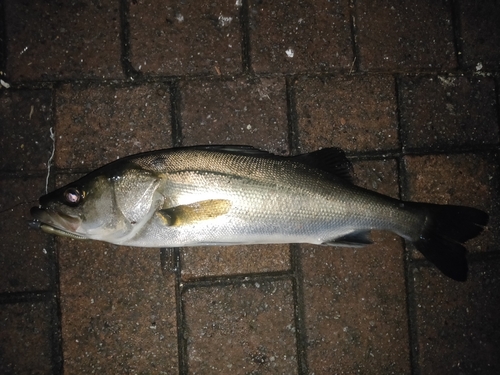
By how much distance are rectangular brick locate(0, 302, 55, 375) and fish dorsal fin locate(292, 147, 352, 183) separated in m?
2.22

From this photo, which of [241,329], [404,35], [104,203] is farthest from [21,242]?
[404,35]

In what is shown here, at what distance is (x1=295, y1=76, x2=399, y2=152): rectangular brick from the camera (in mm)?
3238

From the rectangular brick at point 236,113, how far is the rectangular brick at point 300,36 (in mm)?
190

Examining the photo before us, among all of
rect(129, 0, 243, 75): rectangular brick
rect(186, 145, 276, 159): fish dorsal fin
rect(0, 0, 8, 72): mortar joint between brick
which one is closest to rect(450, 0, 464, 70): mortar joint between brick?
rect(129, 0, 243, 75): rectangular brick

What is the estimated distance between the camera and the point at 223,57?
321 centimetres

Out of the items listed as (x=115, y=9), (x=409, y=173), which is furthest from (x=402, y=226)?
(x=115, y=9)

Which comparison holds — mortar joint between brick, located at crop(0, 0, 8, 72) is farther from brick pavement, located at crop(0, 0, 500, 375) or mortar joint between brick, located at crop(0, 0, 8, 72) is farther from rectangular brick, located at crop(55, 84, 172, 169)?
rectangular brick, located at crop(55, 84, 172, 169)

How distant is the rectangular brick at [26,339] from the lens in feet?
9.87

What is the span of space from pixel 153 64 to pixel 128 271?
1.59m

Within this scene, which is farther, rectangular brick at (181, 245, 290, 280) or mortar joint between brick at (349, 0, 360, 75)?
mortar joint between brick at (349, 0, 360, 75)

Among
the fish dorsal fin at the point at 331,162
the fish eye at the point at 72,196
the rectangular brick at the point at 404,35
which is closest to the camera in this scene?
the fish eye at the point at 72,196

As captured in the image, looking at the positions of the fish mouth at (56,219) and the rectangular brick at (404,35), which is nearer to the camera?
the fish mouth at (56,219)

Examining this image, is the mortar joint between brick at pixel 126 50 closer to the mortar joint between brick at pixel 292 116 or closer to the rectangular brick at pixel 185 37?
the rectangular brick at pixel 185 37

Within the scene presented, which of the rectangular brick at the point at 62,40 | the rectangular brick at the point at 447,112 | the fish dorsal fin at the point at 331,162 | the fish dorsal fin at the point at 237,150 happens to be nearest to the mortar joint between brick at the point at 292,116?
the fish dorsal fin at the point at 331,162
